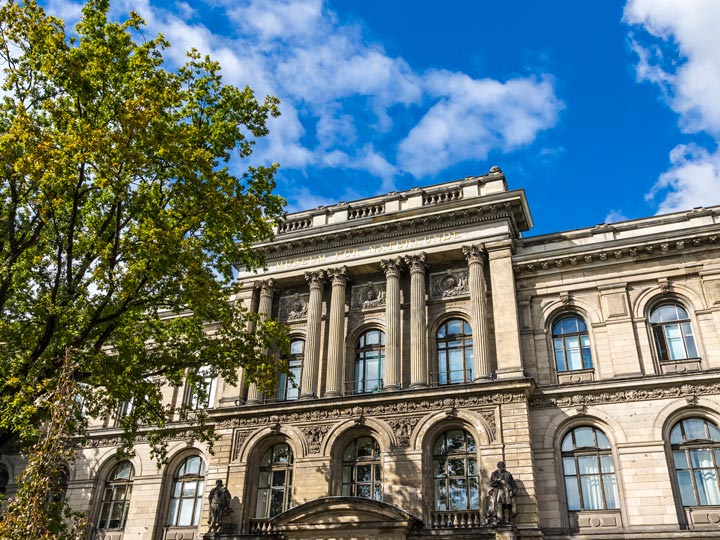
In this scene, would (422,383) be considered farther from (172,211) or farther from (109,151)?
(109,151)

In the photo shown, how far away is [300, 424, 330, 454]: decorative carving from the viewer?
23953 mm

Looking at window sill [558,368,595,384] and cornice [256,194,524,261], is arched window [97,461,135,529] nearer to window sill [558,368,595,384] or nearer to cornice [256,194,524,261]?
cornice [256,194,524,261]

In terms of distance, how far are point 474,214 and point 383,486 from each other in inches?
435

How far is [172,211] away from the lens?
17109 millimetres

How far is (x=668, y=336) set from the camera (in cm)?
2306

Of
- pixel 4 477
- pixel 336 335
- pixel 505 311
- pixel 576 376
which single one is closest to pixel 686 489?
pixel 576 376

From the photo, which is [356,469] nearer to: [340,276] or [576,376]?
[340,276]

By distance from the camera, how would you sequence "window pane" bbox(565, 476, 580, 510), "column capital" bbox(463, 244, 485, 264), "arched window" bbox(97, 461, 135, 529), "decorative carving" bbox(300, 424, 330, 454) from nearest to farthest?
"window pane" bbox(565, 476, 580, 510) → "decorative carving" bbox(300, 424, 330, 454) → "column capital" bbox(463, 244, 485, 264) → "arched window" bbox(97, 461, 135, 529)

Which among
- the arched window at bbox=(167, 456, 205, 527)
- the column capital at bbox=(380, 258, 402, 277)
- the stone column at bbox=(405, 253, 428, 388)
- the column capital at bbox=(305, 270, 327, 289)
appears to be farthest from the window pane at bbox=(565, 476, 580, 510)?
the arched window at bbox=(167, 456, 205, 527)

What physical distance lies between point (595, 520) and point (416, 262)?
11.3 meters

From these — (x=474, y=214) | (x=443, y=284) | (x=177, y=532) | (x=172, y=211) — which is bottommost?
(x=177, y=532)

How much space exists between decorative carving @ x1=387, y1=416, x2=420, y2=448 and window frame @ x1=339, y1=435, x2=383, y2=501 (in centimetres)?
100

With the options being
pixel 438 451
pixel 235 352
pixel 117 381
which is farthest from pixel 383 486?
pixel 117 381

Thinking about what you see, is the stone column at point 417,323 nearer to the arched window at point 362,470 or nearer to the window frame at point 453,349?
the window frame at point 453,349
